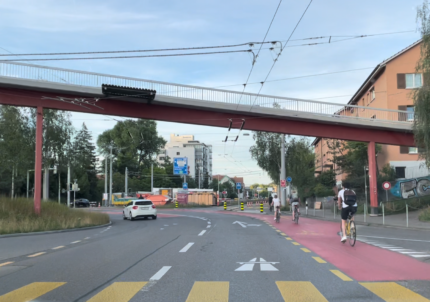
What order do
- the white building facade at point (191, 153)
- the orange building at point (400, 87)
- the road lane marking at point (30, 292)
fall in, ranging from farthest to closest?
the white building facade at point (191, 153) → the orange building at point (400, 87) → the road lane marking at point (30, 292)

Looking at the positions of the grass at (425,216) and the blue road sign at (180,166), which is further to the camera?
the blue road sign at (180,166)

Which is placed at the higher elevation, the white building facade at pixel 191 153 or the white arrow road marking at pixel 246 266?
the white building facade at pixel 191 153

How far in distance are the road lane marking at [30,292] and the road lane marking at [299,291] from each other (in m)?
3.52

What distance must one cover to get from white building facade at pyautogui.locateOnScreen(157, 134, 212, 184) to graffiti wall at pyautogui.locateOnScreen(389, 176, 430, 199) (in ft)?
278

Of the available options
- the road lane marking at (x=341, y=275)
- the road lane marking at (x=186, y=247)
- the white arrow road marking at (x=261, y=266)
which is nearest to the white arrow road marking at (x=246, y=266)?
the white arrow road marking at (x=261, y=266)

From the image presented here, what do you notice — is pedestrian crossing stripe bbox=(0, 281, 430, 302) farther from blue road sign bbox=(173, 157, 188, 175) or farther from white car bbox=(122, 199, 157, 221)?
blue road sign bbox=(173, 157, 188, 175)

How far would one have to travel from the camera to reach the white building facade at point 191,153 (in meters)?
125

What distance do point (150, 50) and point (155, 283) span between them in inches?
563

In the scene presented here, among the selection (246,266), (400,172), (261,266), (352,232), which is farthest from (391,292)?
(400,172)

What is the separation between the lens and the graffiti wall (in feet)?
108

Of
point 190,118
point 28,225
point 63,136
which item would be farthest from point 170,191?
point 28,225

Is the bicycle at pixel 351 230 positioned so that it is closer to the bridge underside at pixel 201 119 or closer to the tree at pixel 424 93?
the tree at pixel 424 93

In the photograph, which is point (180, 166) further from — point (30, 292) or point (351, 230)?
point (30, 292)

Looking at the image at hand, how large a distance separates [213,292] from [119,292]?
137cm
